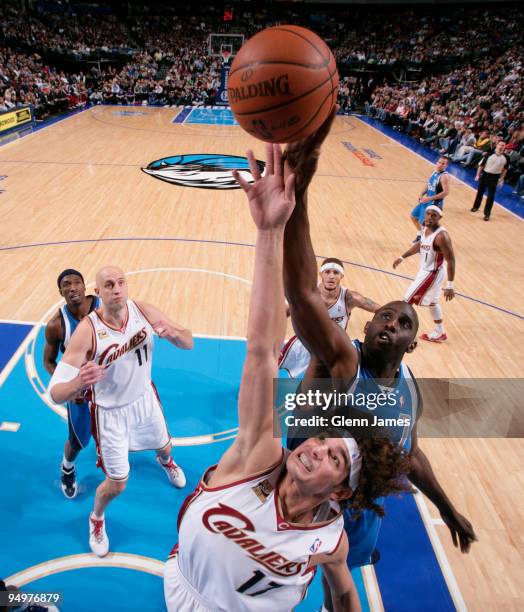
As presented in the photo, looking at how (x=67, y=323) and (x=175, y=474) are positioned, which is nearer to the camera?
(x=67, y=323)

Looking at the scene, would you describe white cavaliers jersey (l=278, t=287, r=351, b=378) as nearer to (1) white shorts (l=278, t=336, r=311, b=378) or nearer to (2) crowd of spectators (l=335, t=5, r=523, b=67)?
(1) white shorts (l=278, t=336, r=311, b=378)

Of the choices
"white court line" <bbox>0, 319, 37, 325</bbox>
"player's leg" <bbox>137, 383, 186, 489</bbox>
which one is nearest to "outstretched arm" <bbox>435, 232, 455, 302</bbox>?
"player's leg" <bbox>137, 383, 186, 489</bbox>

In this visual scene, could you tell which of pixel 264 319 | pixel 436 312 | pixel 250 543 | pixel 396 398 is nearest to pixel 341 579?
pixel 250 543

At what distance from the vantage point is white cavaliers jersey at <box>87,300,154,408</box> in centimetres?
290

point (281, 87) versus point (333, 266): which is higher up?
point (281, 87)

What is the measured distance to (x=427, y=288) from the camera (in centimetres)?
557

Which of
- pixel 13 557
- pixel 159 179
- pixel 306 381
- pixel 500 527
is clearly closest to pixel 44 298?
pixel 13 557

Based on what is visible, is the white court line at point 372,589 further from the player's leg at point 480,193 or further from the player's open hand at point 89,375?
the player's leg at point 480,193

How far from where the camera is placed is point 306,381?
230cm

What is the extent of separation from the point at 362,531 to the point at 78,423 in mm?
2119

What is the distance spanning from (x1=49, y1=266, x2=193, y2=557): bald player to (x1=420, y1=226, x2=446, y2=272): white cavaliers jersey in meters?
3.48

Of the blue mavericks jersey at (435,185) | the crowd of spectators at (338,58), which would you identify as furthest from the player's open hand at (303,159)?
the crowd of spectators at (338,58)

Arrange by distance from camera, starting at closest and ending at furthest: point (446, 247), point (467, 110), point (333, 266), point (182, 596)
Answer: point (182, 596)
point (333, 266)
point (446, 247)
point (467, 110)

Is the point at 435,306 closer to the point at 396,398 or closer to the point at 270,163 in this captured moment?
the point at 396,398
